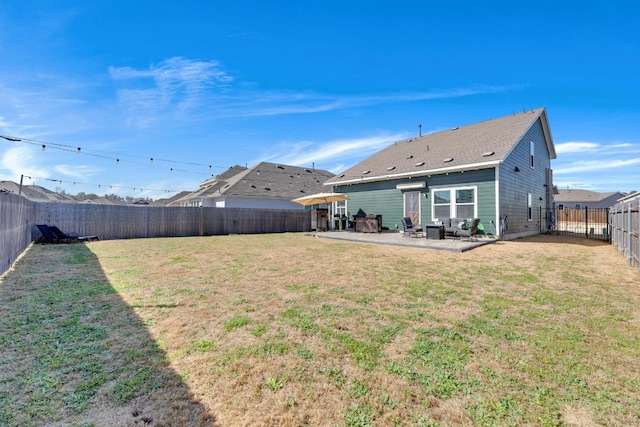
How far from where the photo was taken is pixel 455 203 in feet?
41.0

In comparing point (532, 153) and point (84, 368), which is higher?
point (532, 153)

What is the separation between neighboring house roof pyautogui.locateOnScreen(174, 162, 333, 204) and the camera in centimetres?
2189

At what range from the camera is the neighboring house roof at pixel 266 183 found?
21.9 metres

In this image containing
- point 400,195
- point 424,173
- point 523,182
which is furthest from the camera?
point 400,195

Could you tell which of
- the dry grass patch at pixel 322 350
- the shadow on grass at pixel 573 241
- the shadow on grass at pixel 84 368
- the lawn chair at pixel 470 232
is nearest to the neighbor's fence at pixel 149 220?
the shadow on grass at pixel 84 368

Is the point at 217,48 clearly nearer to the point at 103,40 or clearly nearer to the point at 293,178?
the point at 103,40

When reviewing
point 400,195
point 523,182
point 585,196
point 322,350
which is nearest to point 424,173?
point 400,195

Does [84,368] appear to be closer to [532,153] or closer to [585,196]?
[532,153]

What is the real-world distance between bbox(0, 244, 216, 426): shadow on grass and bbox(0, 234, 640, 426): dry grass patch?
0.04 feet

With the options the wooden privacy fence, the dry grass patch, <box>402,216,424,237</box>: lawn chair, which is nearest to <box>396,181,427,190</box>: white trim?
<box>402,216,424,237</box>: lawn chair

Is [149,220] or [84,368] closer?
[84,368]

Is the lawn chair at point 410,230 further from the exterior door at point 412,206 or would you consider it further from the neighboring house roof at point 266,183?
the neighboring house roof at point 266,183

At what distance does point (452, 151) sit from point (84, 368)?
14669 mm

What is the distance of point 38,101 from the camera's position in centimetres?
1184
